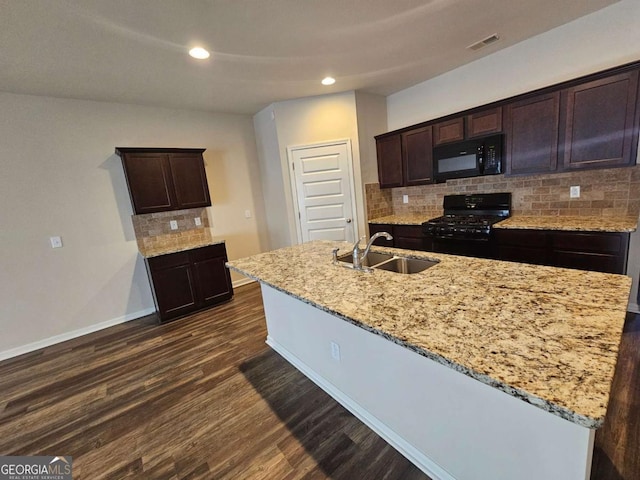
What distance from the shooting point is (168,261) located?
136 inches

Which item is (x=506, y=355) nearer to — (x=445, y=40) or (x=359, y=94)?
(x=445, y=40)

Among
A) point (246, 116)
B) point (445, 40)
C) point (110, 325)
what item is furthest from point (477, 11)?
point (110, 325)

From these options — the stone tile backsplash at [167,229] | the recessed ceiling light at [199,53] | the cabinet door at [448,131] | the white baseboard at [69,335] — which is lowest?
the white baseboard at [69,335]

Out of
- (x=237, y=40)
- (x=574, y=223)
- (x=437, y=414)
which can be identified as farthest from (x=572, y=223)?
(x=237, y=40)

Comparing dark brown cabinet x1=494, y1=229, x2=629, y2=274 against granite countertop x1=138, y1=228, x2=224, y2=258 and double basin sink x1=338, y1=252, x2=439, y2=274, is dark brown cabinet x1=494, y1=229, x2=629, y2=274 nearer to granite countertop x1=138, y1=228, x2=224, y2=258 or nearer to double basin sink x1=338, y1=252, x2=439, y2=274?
double basin sink x1=338, y1=252, x2=439, y2=274

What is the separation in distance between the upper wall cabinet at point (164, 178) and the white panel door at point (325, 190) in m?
1.31

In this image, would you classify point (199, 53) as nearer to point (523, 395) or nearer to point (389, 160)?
point (389, 160)

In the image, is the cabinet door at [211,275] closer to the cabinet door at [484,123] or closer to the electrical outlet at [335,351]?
the electrical outlet at [335,351]

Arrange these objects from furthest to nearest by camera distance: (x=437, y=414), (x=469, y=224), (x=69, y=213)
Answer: (x=69, y=213)
(x=469, y=224)
(x=437, y=414)

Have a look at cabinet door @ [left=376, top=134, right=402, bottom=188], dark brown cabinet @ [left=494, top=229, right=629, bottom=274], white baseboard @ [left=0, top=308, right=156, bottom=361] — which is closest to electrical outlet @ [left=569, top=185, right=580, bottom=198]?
dark brown cabinet @ [left=494, top=229, right=629, bottom=274]

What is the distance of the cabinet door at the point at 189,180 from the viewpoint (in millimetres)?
3631

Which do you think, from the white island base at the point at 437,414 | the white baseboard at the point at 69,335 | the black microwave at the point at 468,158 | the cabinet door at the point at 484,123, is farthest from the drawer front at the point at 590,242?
the white baseboard at the point at 69,335

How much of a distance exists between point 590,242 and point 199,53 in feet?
12.3

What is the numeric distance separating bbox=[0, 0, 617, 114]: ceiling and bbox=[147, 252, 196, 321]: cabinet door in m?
1.96
